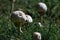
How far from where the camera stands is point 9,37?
5387 mm

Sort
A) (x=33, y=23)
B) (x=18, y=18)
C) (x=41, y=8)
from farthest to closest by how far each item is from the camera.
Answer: (x=41, y=8), (x=33, y=23), (x=18, y=18)

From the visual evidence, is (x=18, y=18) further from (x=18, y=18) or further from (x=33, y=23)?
(x=33, y=23)

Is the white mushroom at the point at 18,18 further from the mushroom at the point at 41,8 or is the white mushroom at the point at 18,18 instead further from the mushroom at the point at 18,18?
the mushroom at the point at 41,8

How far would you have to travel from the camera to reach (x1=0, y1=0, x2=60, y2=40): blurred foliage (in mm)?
5406

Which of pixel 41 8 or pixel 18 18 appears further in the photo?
pixel 41 8

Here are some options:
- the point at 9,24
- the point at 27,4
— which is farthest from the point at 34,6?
the point at 9,24

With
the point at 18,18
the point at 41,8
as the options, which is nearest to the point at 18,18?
the point at 18,18

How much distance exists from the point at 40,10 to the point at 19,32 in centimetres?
109

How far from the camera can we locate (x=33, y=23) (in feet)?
18.8

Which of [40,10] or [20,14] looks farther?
[40,10]

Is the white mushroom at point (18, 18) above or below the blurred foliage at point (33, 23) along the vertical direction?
above

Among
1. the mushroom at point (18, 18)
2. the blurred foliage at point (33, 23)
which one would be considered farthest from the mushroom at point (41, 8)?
the mushroom at point (18, 18)

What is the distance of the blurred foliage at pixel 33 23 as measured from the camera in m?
5.41

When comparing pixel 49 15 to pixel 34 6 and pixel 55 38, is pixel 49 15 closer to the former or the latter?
pixel 34 6
